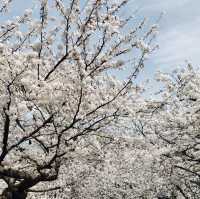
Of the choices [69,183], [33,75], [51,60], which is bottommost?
[69,183]

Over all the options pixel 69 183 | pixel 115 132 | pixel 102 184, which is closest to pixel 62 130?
pixel 115 132

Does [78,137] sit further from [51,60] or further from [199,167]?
[199,167]

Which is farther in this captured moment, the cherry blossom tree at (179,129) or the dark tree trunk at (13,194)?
the cherry blossom tree at (179,129)

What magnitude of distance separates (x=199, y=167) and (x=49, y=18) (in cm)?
994

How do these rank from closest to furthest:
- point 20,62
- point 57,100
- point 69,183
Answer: point 20,62
point 57,100
point 69,183

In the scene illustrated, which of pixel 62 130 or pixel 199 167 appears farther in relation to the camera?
pixel 199 167

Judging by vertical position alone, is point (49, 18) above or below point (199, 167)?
above

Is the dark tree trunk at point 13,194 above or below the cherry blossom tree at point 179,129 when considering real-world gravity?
below

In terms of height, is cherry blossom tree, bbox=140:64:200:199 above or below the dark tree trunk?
above

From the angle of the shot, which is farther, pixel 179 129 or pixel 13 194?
pixel 179 129

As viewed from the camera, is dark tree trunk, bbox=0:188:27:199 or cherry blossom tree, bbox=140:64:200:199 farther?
cherry blossom tree, bbox=140:64:200:199

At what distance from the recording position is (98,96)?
31.1 ft

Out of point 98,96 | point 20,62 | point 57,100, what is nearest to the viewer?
point 20,62

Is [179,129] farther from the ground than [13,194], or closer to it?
farther from the ground
